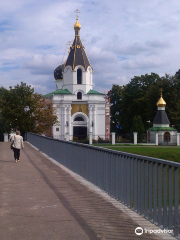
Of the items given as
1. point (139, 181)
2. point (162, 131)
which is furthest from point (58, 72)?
point (139, 181)

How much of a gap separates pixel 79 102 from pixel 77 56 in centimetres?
909

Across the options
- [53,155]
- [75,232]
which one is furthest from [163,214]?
[53,155]

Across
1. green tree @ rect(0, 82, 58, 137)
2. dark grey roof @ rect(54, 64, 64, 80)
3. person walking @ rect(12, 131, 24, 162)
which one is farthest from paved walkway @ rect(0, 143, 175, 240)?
dark grey roof @ rect(54, 64, 64, 80)

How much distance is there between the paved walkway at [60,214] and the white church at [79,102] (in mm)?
56168

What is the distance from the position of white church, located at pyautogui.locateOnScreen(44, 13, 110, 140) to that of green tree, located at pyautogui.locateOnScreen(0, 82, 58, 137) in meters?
23.5

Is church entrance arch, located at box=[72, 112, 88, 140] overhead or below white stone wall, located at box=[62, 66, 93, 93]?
below

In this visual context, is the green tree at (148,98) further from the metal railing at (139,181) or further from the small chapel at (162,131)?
the metal railing at (139,181)

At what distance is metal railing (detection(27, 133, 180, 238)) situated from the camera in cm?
506

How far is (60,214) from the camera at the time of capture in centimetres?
635

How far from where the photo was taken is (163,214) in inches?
209

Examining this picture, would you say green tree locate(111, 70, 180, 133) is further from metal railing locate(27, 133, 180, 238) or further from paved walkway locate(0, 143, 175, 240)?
paved walkway locate(0, 143, 175, 240)

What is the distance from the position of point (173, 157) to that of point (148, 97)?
4019cm

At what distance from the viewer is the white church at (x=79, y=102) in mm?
66194

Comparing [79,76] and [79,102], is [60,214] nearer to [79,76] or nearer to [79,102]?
[79,102]
